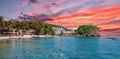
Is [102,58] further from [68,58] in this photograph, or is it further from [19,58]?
[19,58]

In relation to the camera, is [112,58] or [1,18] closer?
[112,58]

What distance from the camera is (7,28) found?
176000mm

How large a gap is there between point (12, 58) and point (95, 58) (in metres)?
14.6

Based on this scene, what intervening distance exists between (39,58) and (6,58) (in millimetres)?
5414

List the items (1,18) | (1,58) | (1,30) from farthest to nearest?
(1,30) < (1,18) < (1,58)

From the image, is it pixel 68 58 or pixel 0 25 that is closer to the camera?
pixel 68 58

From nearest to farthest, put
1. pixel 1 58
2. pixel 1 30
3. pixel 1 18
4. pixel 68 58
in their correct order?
pixel 1 58 → pixel 68 58 → pixel 1 18 → pixel 1 30

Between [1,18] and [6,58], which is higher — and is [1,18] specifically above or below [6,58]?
above

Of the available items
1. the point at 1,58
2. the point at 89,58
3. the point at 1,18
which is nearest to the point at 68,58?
the point at 89,58

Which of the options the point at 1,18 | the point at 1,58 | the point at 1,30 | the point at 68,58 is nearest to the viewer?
the point at 1,58

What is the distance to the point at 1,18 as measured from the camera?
495 ft

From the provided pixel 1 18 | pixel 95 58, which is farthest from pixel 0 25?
pixel 95 58

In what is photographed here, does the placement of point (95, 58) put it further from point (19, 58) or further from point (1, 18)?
point (1, 18)

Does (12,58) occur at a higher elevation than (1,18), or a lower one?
lower
